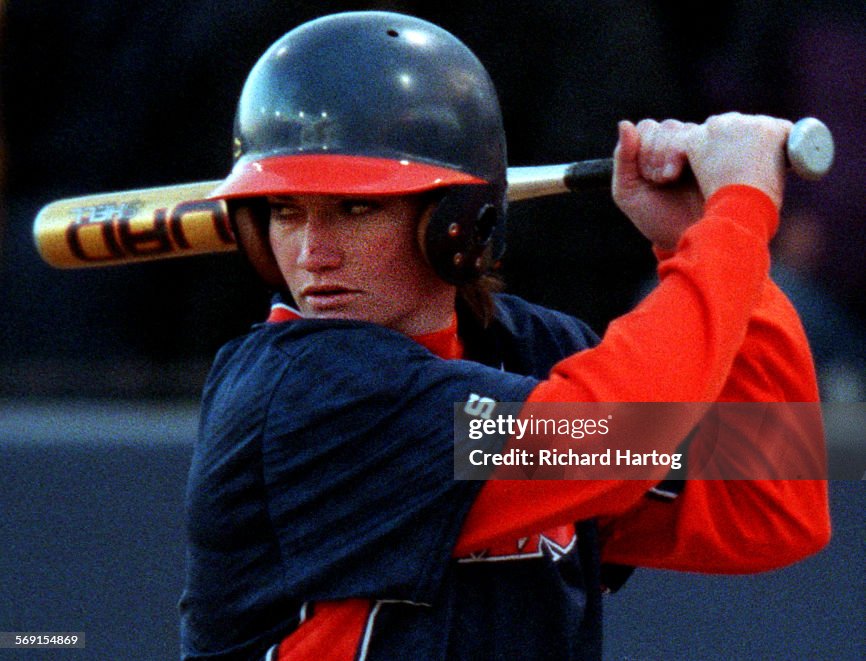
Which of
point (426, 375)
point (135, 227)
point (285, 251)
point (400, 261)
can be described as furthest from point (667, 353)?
point (135, 227)

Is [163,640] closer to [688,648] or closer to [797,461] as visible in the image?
[688,648]

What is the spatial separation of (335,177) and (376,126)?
9cm

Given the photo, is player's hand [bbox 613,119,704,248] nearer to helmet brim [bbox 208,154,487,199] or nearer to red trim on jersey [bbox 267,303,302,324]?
helmet brim [bbox 208,154,487,199]

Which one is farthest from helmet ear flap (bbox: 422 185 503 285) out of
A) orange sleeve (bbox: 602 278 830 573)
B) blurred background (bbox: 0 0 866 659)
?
blurred background (bbox: 0 0 866 659)

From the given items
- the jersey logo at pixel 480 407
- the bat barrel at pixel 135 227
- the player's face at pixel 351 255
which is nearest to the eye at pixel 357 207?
the player's face at pixel 351 255

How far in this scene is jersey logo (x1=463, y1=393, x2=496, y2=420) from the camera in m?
1.42

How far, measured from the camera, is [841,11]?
3.08m

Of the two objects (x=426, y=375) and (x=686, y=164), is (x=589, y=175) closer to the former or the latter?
(x=686, y=164)

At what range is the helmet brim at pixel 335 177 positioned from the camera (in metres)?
1.50

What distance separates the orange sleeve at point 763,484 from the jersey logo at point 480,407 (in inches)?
14.4

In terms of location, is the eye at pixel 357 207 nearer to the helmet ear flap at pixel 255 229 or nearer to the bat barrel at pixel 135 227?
the helmet ear flap at pixel 255 229

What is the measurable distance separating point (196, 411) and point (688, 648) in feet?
3.99

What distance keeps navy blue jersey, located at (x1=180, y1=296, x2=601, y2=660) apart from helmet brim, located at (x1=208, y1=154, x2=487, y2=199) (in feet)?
0.48

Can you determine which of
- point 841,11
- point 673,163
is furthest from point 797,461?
point 841,11
